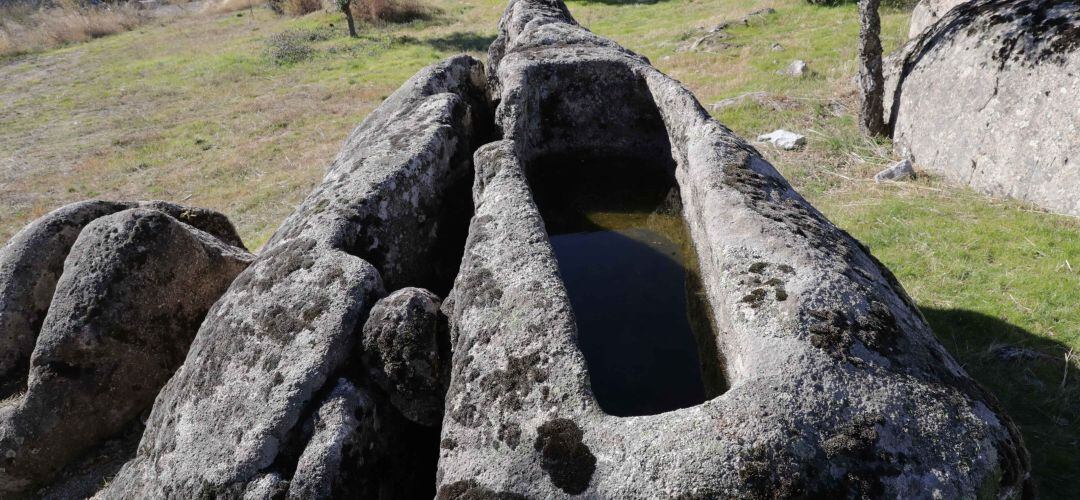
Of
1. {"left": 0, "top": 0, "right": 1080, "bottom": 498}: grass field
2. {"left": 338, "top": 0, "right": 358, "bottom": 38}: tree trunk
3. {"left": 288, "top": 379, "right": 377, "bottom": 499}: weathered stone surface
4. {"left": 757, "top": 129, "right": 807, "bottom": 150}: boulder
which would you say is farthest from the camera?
{"left": 338, "top": 0, "right": 358, "bottom": 38}: tree trunk

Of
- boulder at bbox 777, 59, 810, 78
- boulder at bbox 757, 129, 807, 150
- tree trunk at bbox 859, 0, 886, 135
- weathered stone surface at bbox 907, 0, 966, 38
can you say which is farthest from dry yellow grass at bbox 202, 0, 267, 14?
tree trunk at bbox 859, 0, 886, 135

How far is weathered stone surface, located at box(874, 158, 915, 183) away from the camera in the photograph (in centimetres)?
888

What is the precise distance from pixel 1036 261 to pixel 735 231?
514 cm

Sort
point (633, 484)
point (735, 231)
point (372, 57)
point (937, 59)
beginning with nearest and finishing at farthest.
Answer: point (633, 484), point (735, 231), point (937, 59), point (372, 57)

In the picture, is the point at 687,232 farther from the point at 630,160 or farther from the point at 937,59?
the point at 937,59

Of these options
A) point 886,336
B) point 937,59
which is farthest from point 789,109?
point 886,336

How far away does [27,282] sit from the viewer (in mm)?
5605

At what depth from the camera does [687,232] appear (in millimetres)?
5043

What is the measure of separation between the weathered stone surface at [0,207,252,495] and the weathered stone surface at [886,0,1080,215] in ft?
30.1

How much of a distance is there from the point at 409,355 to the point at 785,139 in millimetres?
9017

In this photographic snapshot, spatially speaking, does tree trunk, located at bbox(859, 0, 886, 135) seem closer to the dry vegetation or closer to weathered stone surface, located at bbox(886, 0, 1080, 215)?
weathered stone surface, located at bbox(886, 0, 1080, 215)

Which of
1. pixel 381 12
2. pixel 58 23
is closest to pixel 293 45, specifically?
pixel 381 12

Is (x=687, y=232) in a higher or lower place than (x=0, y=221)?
higher

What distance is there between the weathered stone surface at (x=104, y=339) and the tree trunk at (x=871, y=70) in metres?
9.91
